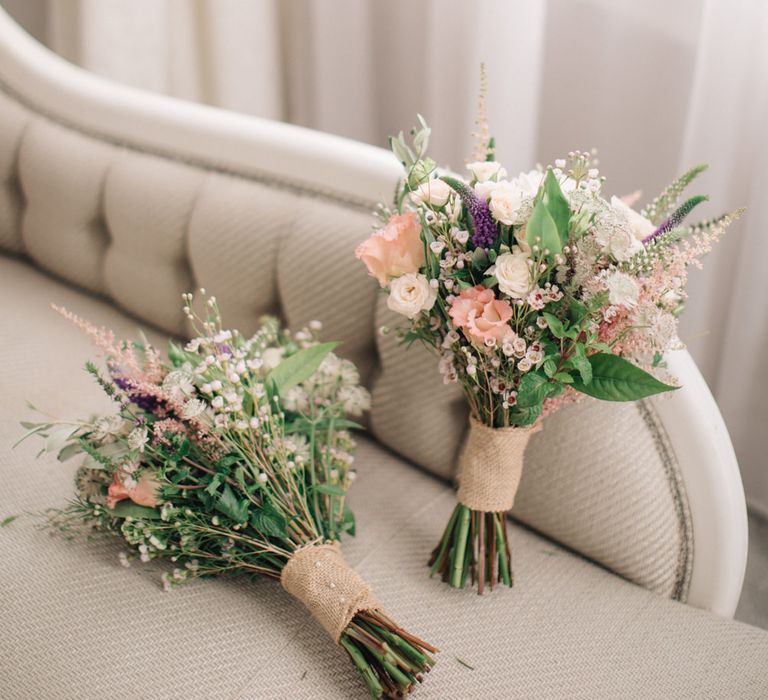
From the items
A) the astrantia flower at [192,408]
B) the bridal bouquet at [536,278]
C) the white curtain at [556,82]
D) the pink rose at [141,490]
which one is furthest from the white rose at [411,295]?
the white curtain at [556,82]

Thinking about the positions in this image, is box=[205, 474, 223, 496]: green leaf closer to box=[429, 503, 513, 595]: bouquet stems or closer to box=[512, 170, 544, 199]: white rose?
box=[429, 503, 513, 595]: bouquet stems

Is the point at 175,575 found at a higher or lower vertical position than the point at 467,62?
lower

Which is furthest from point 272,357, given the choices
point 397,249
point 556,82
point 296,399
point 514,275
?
point 556,82

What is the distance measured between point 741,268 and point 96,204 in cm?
113

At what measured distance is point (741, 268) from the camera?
49.7 inches

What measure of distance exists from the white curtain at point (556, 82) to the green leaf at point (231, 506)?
0.89 meters

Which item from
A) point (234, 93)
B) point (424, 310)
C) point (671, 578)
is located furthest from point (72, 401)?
point (234, 93)

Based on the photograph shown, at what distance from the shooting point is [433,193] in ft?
2.32

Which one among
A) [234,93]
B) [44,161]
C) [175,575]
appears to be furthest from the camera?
[234,93]

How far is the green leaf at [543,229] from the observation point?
641 millimetres

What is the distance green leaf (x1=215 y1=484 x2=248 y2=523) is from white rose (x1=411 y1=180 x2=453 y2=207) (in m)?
0.36

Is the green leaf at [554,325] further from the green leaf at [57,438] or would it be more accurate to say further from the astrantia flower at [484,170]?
the green leaf at [57,438]

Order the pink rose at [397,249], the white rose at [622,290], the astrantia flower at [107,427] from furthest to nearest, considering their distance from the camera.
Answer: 1. the astrantia flower at [107,427]
2. the pink rose at [397,249]
3. the white rose at [622,290]

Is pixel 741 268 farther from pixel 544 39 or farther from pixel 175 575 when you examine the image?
pixel 175 575
